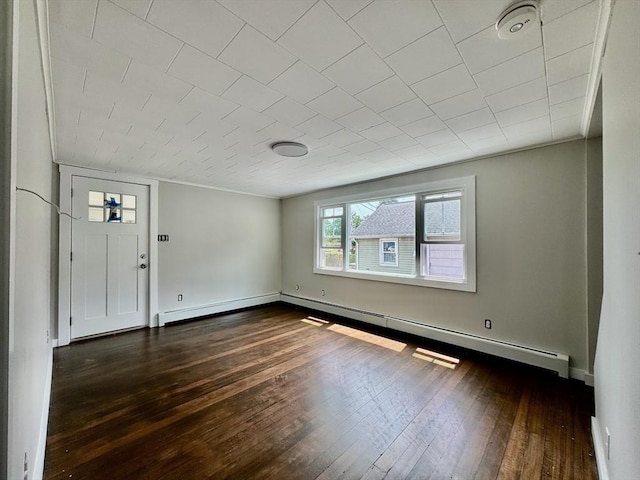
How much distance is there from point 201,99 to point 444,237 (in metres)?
3.23

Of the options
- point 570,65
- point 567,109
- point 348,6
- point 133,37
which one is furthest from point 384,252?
point 133,37

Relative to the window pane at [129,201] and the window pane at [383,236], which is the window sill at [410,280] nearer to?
the window pane at [383,236]

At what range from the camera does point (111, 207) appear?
13.2 ft

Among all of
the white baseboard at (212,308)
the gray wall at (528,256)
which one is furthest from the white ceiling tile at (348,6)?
the white baseboard at (212,308)

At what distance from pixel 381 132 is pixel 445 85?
2.68ft

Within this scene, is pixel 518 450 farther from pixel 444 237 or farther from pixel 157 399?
pixel 157 399

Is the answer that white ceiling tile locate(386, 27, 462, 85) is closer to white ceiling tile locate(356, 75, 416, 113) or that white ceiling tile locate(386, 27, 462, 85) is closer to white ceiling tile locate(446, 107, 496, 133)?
white ceiling tile locate(356, 75, 416, 113)

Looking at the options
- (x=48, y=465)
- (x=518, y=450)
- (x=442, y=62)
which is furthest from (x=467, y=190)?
(x=48, y=465)

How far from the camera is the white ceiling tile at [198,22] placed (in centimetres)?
124

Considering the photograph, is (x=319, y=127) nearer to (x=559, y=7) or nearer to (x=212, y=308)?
(x=559, y=7)

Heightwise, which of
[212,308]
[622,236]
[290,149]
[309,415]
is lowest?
[309,415]

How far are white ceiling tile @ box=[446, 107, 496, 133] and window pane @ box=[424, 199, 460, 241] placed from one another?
A: 1331 mm

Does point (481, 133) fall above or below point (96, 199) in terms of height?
above

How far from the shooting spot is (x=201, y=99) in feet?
6.61
